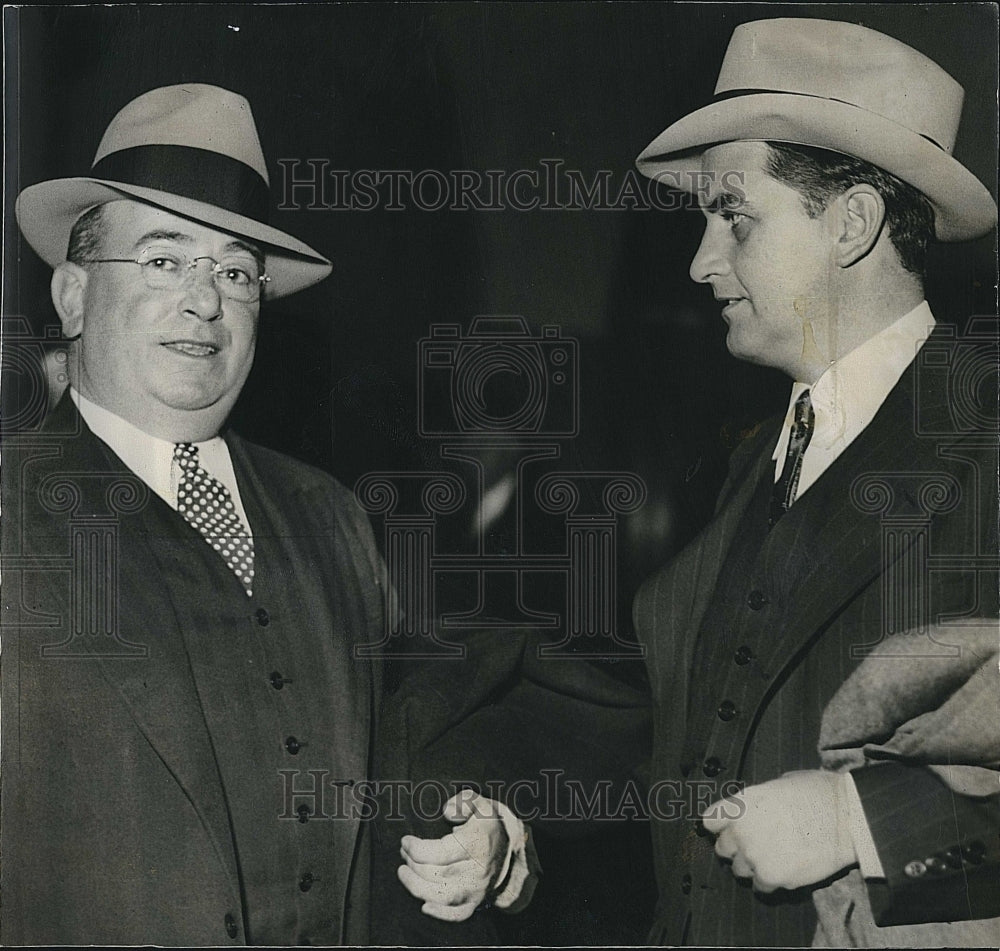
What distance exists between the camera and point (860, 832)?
2752 millimetres

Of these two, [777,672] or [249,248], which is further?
[249,248]

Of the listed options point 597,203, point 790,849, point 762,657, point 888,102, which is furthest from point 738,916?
point 888,102

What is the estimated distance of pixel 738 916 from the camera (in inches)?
110

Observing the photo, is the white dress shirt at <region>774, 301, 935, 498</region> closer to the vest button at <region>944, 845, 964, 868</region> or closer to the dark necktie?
the dark necktie

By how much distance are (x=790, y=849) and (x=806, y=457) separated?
3.16 ft

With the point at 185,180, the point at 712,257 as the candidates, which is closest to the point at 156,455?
the point at 185,180

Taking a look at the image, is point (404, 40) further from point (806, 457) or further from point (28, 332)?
point (806, 457)

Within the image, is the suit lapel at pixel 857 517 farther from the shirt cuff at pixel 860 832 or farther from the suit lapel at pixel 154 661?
the suit lapel at pixel 154 661

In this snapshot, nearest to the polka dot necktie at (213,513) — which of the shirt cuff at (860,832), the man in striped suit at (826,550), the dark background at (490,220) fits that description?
the dark background at (490,220)

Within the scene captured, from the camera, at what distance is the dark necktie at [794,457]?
9.15 ft

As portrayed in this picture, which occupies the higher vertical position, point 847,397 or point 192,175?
point 192,175

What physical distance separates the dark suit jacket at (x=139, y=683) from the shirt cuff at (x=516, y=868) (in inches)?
13.7

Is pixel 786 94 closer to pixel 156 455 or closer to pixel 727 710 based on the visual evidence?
pixel 727 710

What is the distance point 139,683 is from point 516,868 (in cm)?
104
